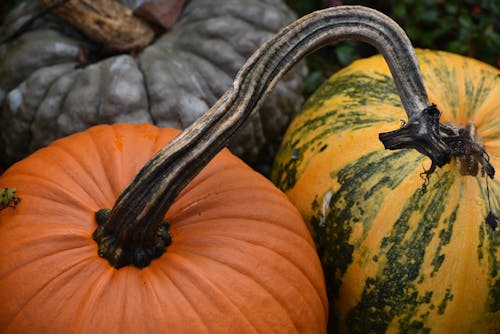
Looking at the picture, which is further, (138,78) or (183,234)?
(138,78)

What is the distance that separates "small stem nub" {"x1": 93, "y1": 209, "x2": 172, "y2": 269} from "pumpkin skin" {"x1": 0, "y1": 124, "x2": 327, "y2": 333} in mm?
22

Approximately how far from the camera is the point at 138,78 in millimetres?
2410

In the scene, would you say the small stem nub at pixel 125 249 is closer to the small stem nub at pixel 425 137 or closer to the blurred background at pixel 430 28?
the small stem nub at pixel 425 137

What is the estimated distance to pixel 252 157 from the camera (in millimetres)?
2682

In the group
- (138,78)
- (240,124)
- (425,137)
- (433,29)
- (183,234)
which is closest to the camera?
(425,137)

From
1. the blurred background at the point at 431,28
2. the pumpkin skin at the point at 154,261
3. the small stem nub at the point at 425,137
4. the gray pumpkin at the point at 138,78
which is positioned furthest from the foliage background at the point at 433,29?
the small stem nub at the point at 425,137

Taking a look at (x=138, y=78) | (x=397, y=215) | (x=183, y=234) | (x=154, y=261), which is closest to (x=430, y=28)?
(x=138, y=78)

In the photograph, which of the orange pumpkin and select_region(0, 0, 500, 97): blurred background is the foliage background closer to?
select_region(0, 0, 500, 97): blurred background

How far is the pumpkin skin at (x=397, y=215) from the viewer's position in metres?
1.81

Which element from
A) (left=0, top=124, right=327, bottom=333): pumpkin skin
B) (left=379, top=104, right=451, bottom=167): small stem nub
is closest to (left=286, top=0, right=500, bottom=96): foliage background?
(left=0, top=124, right=327, bottom=333): pumpkin skin

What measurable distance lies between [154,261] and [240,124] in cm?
Result: 41

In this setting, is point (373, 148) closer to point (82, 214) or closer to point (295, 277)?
point (295, 277)

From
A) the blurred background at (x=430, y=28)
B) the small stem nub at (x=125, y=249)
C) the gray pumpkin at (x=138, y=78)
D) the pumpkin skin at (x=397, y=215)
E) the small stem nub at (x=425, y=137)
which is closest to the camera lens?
the small stem nub at (x=425, y=137)

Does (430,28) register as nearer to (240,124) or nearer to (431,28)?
(431,28)
